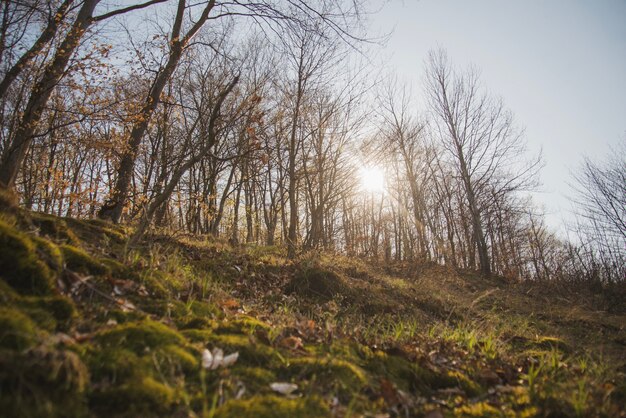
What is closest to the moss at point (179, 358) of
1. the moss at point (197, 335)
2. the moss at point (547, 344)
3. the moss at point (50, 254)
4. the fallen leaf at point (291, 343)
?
the moss at point (197, 335)

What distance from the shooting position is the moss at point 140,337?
5.49 ft

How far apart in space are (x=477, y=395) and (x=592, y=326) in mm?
6797

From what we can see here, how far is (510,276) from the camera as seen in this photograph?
13875 mm

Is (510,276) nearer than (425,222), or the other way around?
(510,276)

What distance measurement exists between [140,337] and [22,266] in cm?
95

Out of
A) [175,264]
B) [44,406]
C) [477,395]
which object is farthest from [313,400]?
[175,264]

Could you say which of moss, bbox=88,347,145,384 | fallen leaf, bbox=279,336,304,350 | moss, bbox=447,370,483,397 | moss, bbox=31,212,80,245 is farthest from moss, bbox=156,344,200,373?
moss, bbox=31,212,80,245

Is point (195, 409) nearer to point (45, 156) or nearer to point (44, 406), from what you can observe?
point (44, 406)

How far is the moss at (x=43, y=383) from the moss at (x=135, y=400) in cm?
7

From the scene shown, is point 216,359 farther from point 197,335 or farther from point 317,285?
point 317,285

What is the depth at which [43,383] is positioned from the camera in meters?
1.21

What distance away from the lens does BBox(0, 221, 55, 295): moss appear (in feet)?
6.22

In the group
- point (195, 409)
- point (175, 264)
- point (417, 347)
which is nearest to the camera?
point (195, 409)

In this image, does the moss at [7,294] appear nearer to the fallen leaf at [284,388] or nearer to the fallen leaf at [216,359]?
the fallen leaf at [216,359]
